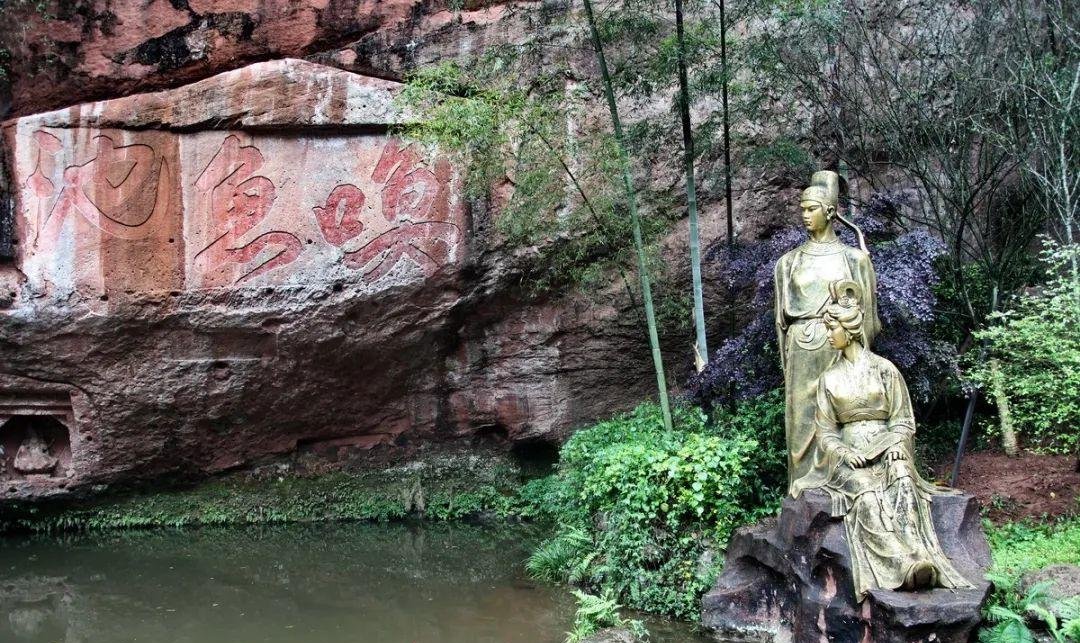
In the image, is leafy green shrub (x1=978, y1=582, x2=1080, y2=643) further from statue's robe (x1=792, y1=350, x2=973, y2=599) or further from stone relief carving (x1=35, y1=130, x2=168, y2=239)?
stone relief carving (x1=35, y1=130, x2=168, y2=239)

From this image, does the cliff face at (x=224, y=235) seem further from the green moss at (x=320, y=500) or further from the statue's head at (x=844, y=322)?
the statue's head at (x=844, y=322)

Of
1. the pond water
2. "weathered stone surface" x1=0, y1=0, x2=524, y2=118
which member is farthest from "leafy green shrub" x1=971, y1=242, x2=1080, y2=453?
"weathered stone surface" x1=0, y1=0, x2=524, y2=118

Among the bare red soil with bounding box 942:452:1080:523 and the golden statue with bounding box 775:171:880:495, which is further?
the bare red soil with bounding box 942:452:1080:523

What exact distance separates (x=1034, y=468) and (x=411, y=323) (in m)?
5.80

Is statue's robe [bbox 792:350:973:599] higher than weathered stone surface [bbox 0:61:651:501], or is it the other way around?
weathered stone surface [bbox 0:61:651:501]

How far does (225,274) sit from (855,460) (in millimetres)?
6192

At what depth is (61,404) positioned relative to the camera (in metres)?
9.30

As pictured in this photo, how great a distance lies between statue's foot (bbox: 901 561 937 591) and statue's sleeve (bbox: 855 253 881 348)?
173cm

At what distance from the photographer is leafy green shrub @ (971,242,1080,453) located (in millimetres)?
6270

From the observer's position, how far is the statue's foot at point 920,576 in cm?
499

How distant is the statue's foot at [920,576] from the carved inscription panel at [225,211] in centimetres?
556

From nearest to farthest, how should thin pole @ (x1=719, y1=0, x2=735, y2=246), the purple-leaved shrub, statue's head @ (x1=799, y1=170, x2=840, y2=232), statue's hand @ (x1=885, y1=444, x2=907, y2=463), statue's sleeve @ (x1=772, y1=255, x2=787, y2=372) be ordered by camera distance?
statue's hand @ (x1=885, y1=444, x2=907, y2=463) → statue's head @ (x1=799, y1=170, x2=840, y2=232) → statue's sleeve @ (x1=772, y1=255, x2=787, y2=372) → the purple-leaved shrub → thin pole @ (x1=719, y1=0, x2=735, y2=246)

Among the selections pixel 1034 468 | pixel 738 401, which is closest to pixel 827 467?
pixel 738 401

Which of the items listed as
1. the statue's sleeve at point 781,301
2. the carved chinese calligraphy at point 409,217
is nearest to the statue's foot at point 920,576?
the statue's sleeve at point 781,301
